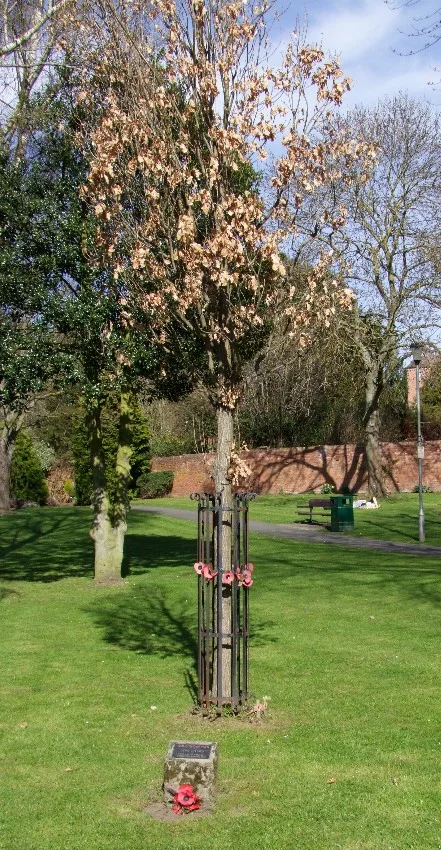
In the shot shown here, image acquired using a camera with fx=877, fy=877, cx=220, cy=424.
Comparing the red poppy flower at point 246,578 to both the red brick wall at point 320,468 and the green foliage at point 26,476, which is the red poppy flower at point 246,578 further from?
the green foliage at point 26,476

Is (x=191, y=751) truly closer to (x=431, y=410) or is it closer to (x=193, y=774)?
(x=193, y=774)

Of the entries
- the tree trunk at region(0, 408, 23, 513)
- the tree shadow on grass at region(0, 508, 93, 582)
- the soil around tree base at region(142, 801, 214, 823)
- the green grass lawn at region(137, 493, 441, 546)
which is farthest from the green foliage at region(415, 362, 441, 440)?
the soil around tree base at region(142, 801, 214, 823)

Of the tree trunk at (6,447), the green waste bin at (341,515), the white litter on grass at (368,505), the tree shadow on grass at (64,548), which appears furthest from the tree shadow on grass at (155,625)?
the white litter on grass at (368,505)

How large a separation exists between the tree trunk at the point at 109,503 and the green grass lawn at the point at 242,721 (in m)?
0.55

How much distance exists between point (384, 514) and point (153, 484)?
15876 millimetres

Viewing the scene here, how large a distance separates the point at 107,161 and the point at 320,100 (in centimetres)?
181

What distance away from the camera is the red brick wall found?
1519 inches

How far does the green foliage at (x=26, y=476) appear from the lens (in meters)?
37.7

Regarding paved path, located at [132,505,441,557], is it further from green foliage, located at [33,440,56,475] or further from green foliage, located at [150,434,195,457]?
green foliage, located at [150,434,195,457]

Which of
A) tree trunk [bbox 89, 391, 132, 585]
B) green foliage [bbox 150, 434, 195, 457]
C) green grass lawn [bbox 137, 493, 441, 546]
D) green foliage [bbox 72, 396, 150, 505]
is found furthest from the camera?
green foliage [bbox 150, 434, 195, 457]

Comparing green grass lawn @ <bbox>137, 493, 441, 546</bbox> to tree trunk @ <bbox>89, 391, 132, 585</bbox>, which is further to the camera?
green grass lawn @ <bbox>137, 493, 441, 546</bbox>

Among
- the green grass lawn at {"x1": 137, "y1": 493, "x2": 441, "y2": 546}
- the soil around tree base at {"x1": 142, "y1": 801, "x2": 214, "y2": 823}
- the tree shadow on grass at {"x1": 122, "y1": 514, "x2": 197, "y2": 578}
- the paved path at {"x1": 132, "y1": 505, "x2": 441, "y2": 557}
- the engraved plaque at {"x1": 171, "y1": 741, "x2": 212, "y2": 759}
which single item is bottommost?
the soil around tree base at {"x1": 142, "y1": 801, "x2": 214, "y2": 823}

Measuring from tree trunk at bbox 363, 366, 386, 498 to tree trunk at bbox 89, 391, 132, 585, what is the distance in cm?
2002

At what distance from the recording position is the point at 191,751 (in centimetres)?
549
